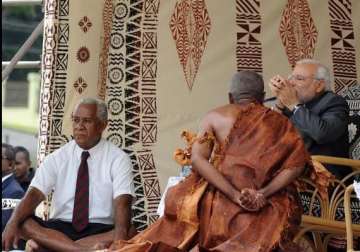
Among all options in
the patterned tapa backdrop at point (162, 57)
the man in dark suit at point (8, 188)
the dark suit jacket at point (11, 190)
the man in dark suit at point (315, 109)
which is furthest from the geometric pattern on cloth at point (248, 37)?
the dark suit jacket at point (11, 190)

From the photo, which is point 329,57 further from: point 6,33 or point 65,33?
point 6,33

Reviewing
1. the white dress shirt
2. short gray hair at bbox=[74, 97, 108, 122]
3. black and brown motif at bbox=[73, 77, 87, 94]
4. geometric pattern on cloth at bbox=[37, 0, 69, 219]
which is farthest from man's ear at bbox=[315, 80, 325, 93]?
geometric pattern on cloth at bbox=[37, 0, 69, 219]

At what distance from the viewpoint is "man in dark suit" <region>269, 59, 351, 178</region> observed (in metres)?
7.23

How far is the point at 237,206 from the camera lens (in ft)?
21.0

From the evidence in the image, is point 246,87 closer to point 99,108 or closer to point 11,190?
point 99,108

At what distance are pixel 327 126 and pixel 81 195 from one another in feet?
5.59

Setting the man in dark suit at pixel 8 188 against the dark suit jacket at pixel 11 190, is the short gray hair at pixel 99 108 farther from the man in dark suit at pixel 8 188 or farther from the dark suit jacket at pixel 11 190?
the dark suit jacket at pixel 11 190

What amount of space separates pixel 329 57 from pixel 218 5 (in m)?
0.96

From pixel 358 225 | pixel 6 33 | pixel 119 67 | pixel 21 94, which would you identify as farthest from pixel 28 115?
pixel 358 225

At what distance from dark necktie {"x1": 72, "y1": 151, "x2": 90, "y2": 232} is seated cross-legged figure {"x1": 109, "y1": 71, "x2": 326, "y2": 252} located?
930 mm

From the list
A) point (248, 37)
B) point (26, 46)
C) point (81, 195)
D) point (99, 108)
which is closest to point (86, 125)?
point (99, 108)

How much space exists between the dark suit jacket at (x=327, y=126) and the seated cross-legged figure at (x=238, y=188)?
67 centimetres

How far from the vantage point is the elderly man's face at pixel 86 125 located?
774 cm

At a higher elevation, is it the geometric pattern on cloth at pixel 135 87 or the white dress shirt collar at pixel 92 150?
the geometric pattern on cloth at pixel 135 87
